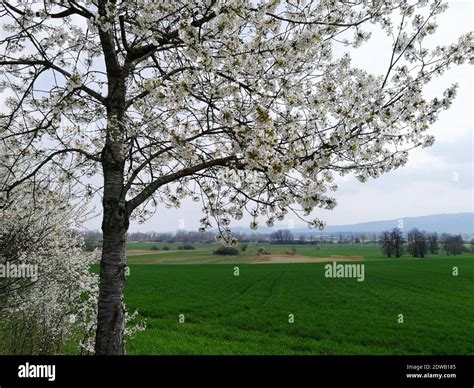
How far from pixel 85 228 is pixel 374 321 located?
1448cm

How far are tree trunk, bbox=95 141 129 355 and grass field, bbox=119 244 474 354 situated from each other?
7531 mm

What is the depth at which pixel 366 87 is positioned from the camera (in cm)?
489

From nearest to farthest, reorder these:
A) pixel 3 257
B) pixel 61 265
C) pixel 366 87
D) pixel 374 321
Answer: pixel 366 87 < pixel 3 257 < pixel 61 265 < pixel 374 321

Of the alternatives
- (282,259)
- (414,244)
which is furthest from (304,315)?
(414,244)

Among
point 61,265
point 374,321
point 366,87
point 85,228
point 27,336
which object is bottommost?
point 374,321

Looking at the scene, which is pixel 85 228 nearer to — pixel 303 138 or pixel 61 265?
pixel 61 265

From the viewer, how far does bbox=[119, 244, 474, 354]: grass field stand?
14.1m

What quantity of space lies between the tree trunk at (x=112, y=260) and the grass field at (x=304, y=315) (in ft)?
24.7

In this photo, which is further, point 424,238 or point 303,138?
point 424,238

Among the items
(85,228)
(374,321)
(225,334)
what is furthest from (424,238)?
(85,228)
